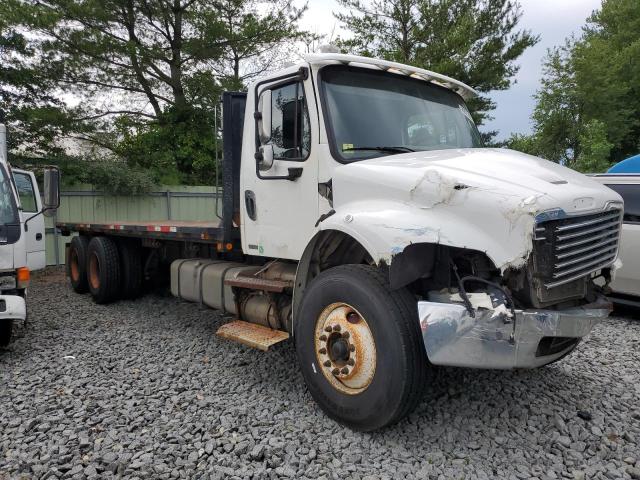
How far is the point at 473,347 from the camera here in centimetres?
274

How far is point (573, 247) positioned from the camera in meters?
2.90

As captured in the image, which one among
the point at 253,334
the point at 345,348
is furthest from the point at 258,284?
the point at 345,348

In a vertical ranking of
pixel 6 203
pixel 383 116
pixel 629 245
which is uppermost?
pixel 383 116

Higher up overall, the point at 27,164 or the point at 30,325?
the point at 27,164

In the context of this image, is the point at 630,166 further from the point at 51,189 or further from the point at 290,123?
the point at 51,189

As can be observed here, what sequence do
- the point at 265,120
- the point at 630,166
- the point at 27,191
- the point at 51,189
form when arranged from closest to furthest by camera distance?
the point at 265,120 < the point at 51,189 < the point at 27,191 < the point at 630,166

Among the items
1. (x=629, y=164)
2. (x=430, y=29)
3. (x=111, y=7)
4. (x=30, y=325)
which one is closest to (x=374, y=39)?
(x=430, y=29)

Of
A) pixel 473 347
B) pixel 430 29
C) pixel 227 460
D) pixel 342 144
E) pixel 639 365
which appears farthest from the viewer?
pixel 430 29

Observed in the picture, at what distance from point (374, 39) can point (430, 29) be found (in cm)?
193

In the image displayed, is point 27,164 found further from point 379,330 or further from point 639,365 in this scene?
point 639,365

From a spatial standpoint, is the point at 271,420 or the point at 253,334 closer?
the point at 271,420

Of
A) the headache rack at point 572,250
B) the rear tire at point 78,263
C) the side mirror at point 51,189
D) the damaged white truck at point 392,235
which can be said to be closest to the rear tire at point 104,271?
the rear tire at point 78,263

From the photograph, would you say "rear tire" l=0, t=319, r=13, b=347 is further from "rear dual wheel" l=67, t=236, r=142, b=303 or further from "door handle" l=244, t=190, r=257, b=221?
"door handle" l=244, t=190, r=257, b=221

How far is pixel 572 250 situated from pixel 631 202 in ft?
13.3
